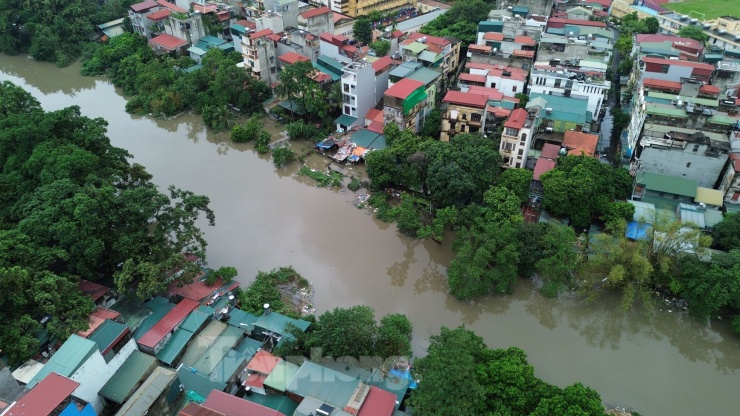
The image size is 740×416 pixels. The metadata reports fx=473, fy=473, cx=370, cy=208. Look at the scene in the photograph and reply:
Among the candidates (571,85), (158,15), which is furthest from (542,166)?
(158,15)

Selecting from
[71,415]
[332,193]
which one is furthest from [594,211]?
[71,415]

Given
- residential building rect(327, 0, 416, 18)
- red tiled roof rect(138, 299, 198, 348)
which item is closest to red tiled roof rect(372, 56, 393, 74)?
residential building rect(327, 0, 416, 18)

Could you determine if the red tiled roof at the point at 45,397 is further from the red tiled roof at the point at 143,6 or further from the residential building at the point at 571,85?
the red tiled roof at the point at 143,6

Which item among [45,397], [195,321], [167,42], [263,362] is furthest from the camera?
[167,42]

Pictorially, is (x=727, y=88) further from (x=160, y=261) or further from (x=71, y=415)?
(x=71, y=415)

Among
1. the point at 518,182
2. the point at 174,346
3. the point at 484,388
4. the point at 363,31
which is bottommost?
the point at 174,346

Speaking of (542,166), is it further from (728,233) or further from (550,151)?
(728,233)
